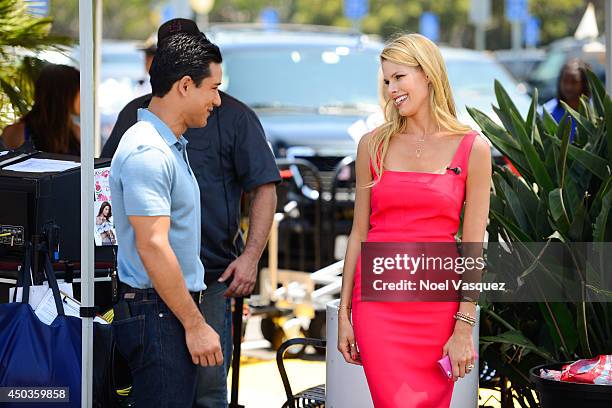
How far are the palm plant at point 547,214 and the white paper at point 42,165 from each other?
5.85 ft

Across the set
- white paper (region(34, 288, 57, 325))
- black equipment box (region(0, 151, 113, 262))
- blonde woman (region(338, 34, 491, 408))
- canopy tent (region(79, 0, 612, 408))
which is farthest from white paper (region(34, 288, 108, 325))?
blonde woman (region(338, 34, 491, 408))

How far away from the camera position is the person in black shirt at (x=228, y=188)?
4770 millimetres

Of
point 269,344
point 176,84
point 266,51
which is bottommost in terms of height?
point 269,344

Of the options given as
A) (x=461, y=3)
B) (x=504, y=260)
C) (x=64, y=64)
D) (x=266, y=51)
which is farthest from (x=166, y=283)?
(x=461, y=3)

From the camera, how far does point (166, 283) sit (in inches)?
135

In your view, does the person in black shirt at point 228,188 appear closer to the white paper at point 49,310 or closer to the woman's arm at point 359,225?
the white paper at point 49,310

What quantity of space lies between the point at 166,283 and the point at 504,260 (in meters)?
2.11

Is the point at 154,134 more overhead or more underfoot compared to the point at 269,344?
more overhead

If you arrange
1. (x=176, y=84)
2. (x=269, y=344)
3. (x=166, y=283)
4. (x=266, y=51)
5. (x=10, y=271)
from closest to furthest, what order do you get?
1. (x=166, y=283)
2. (x=176, y=84)
3. (x=10, y=271)
4. (x=269, y=344)
5. (x=266, y=51)

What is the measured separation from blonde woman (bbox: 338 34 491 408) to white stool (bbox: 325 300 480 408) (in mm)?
754

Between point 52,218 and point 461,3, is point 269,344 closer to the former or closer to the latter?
point 52,218

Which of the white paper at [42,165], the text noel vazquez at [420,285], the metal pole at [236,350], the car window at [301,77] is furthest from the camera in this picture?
the car window at [301,77]

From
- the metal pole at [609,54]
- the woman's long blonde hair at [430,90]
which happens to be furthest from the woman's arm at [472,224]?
the metal pole at [609,54]

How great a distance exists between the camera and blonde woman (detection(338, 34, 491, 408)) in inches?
145
